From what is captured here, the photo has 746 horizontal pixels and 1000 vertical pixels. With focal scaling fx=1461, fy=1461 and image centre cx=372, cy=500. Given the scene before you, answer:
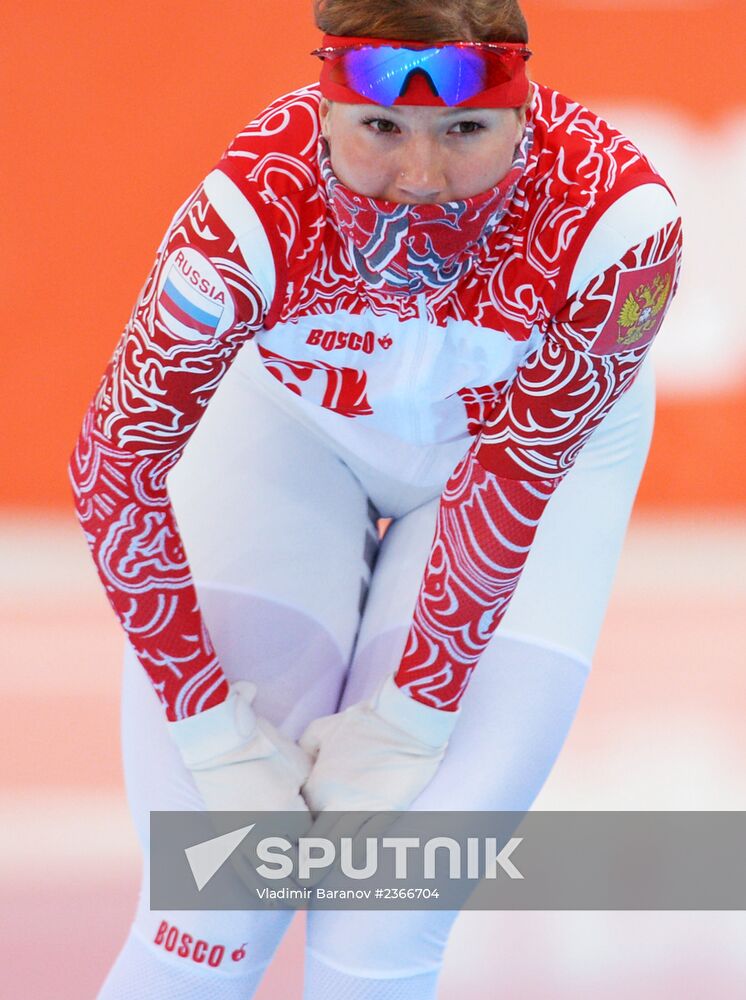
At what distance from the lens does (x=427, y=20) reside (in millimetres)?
1160

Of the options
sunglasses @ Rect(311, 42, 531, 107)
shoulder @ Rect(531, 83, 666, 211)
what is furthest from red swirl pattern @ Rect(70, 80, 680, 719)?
sunglasses @ Rect(311, 42, 531, 107)

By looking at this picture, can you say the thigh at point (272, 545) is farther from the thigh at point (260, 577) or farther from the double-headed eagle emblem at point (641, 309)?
the double-headed eagle emblem at point (641, 309)

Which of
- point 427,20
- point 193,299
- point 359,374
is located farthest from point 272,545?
point 427,20

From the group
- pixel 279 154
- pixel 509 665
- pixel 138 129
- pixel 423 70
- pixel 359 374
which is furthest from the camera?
pixel 138 129

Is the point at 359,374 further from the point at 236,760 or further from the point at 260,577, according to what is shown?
the point at 236,760

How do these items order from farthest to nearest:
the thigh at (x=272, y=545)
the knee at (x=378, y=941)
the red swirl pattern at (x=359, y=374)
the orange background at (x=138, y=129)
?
the orange background at (x=138, y=129), the thigh at (x=272, y=545), the knee at (x=378, y=941), the red swirl pattern at (x=359, y=374)

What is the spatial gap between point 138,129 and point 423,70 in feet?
6.60

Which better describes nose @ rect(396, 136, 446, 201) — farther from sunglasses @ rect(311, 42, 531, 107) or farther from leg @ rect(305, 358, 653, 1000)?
leg @ rect(305, 358, 653, 1000)

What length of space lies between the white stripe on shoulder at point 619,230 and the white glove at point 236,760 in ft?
1.80

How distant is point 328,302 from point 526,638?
43cm

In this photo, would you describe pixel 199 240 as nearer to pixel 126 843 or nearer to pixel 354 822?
pixel 354 822

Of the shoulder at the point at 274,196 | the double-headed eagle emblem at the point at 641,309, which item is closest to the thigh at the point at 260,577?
the shoulder at the point at 274,196

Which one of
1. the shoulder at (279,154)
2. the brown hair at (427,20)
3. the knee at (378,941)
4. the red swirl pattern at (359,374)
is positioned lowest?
the knee at (378,941)

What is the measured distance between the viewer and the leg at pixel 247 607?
4.64 ft
